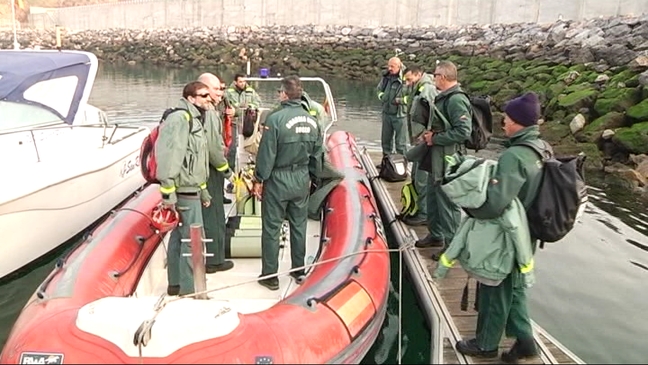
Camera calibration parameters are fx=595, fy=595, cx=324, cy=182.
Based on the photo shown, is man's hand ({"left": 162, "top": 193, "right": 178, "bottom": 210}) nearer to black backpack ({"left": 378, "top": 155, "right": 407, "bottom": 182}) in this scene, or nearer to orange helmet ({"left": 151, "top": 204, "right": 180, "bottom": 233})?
orange helmet ({"left": 151, "top": 204, "right": 180, "bottom": 233})

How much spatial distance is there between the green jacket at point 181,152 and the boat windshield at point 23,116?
3.89 m

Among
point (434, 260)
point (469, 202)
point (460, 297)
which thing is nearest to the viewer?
point (469, 202)

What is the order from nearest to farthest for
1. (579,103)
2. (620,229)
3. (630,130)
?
(620,229)
(630,130)
(579,103)

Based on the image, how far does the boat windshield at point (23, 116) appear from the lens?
728 cm

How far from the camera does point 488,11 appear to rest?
30.9 metres

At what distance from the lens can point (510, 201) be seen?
11.7 feet

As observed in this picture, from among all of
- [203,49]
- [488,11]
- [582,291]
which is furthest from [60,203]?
[203,49]

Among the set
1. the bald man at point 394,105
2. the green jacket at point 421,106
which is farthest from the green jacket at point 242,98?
the green jacket at point 421,106

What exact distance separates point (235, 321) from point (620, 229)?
23.1 ft

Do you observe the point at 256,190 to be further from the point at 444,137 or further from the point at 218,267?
the point at 444,137

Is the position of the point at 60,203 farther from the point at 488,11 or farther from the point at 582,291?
the point at 488,11

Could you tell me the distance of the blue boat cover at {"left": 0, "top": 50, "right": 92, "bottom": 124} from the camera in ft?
24.2

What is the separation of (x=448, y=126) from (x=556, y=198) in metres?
1.83

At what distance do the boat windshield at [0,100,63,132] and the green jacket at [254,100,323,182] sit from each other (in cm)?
418
